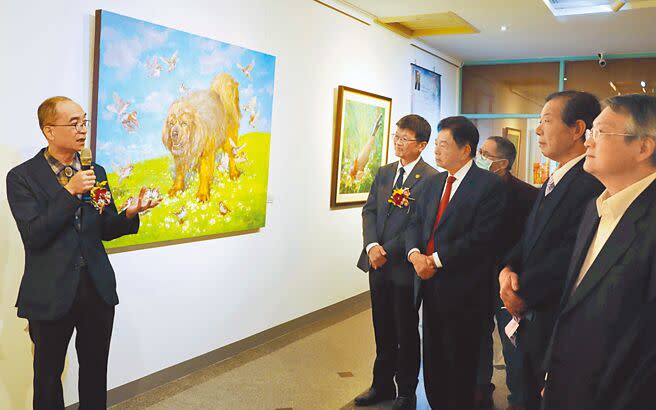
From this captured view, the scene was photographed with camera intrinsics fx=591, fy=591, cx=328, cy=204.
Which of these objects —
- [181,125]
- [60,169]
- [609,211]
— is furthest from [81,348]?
[609,211]

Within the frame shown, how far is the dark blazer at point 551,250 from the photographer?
241 cm

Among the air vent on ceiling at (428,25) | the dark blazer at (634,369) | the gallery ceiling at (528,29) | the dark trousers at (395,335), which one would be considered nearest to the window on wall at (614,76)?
the gallery ceiling at (528,29)

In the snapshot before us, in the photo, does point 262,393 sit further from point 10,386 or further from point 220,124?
point 220,124

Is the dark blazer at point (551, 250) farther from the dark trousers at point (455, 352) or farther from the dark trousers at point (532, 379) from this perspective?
the dark trousers at point (455, 352)

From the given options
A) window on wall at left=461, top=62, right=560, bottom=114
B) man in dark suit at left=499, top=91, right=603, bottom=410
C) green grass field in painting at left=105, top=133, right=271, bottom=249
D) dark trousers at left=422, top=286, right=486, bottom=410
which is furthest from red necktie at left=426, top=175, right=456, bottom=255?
window on wall at left=461, top=62, right=560, bottom=114

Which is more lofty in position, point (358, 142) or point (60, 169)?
point (358, 142)

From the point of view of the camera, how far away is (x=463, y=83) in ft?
28.1

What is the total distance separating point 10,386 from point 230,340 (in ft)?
5.65

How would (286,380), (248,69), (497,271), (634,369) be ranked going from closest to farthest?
1. (634,369)
2. (497,271)
3. (286,380)
4. (248,69)

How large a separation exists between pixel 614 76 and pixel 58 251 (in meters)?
7.23

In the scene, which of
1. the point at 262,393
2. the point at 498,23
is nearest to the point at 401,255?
the point at 262,393

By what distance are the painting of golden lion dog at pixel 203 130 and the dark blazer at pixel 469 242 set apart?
171 cm

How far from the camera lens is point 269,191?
188 inches

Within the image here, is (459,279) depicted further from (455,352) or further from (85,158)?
(85,158)
